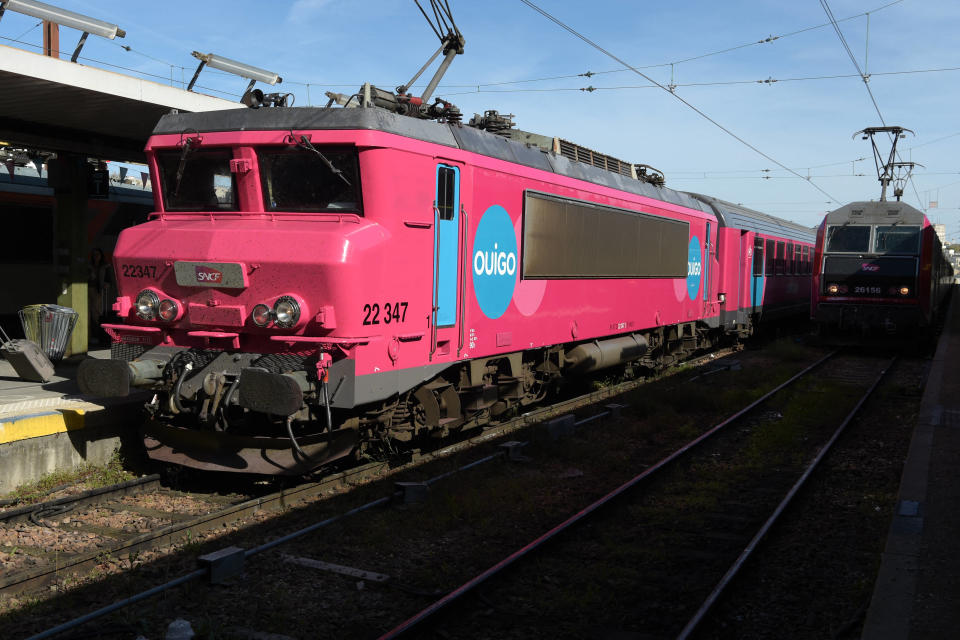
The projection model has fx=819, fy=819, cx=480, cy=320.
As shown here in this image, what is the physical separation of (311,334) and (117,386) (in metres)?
1.77

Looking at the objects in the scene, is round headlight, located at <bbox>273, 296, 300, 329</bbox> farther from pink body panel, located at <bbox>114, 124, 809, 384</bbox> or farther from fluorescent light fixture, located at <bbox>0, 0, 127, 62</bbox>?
fluorescent light fixture, located at <bbox>0, 0, 127, 62</bbox>

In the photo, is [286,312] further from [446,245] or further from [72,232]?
[72,232]

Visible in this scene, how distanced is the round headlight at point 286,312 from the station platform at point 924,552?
14.9ft

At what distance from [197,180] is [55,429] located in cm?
262

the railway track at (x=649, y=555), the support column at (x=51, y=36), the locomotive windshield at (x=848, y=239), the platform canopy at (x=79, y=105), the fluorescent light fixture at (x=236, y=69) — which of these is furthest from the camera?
the locomotive windshield at (x=848, y=239)

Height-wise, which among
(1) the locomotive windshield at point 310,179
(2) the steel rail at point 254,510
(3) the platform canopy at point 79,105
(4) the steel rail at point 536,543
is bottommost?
(4) the steel rail at point 536,543

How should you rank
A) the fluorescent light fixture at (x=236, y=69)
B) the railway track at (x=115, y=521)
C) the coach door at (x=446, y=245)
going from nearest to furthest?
the railway track at (x=115, y=521) → the coach door at (x=446, y=245) → the fluorescent light fixture at (x=236, y=69)

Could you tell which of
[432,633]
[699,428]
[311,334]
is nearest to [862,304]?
[699,428]

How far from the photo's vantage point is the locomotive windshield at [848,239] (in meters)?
19.3

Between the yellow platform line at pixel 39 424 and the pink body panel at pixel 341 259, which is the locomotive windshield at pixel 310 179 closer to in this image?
the pink body panel at pixel 341 259

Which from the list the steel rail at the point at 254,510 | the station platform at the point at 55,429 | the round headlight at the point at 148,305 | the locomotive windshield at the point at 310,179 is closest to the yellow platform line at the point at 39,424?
the station platform at the point at 55,429

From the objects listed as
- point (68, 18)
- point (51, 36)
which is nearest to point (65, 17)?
point (68, 18)

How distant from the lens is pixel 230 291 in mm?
6977

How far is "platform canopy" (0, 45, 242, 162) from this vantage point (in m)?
8.68
